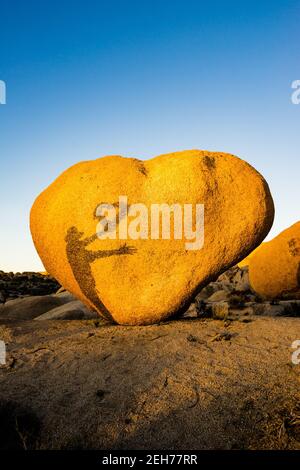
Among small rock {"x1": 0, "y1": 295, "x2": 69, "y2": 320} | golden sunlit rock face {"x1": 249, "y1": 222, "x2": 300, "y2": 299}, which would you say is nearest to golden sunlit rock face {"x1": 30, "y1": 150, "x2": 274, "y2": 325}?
small rock {"x1": 0, "y1": 295, "x2": 69, "y2": 320}

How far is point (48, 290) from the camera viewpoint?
24703 mm

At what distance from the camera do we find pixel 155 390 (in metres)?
3.72

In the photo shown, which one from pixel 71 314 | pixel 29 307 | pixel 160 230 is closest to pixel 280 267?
pixel 71 314

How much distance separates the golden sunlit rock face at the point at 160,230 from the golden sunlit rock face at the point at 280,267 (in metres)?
6.22

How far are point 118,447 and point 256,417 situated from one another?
124 cm

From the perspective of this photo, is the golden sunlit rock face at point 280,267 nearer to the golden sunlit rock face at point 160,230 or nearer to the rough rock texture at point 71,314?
the golden sunlit rock face at point 160,230

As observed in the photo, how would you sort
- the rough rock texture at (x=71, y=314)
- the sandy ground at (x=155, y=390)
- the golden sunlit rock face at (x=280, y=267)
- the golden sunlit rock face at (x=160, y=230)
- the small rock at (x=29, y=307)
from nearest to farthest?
the sandy ground at (x=155, y=390), the golden sunlit rock face at (x=160, y=230), the rough rock texture at (x=71, y=314), the small rock at (x=29, y=307), the golden sunlit rock face at (x=280, y=267)

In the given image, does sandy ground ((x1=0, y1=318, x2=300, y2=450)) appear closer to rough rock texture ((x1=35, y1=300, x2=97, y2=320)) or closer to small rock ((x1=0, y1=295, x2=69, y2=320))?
rough rock texture ((x1=35, y1=300, x2=97, y2=320))

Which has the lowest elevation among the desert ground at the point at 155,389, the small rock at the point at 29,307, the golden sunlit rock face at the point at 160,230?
the small rock at the point at 29,307

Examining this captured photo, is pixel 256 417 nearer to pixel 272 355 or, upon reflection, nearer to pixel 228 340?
pixel 272 355

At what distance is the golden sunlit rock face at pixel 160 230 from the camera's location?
5.92 meters

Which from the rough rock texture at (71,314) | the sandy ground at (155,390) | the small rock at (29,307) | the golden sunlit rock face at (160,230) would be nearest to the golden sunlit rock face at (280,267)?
the golden sunlit rock face at (160,230)

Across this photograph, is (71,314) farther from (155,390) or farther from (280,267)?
(280,267)

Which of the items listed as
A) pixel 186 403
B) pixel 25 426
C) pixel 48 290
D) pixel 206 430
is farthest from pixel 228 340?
pixel 48 290
